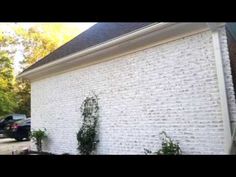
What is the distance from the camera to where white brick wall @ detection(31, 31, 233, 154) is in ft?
20.2

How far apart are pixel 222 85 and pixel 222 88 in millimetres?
55

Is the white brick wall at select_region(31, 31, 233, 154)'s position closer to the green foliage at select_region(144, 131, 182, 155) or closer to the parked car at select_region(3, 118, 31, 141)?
the green foliage at select_region(144, 131, 182, 155)

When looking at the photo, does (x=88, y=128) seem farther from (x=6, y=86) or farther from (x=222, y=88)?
(x=6, y=86)

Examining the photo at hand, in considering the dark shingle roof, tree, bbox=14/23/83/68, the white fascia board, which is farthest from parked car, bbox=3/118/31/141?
tree, bbox=14/23/83/68

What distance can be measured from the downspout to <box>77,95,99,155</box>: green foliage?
3.86 m

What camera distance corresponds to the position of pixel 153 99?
721cm

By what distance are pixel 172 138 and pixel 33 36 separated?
25785 millimetres

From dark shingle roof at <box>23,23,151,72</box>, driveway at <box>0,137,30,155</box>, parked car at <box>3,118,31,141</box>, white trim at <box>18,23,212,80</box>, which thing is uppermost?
dark shingle roof at <box>23,23,151,72</box>

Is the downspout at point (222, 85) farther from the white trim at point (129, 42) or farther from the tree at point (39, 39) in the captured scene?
the tree at point (39, 39)

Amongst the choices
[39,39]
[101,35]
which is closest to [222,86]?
[101,35]

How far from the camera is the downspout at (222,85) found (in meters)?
5.73

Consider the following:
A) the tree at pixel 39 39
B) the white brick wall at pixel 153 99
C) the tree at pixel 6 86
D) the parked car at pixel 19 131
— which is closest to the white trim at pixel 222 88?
the white brick wall at pixel 153 99

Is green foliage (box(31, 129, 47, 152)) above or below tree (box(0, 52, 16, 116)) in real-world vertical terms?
below
